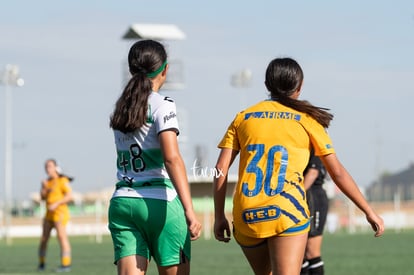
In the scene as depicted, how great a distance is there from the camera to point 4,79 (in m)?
55.4

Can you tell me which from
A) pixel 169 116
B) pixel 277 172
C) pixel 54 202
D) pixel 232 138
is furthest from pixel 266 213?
pixel 54 202

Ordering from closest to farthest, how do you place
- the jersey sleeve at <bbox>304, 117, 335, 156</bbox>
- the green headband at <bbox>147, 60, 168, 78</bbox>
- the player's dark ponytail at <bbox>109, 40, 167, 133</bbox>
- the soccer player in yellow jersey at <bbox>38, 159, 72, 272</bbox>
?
the player's dark ponytail at <bbox>109, 40, 167, 133</bbox>, the green headband at <bbox>147, 60, 168, 78</bbox>, the jersey sleeve at <bbox>304, 117, 335, 156</bbox>, the soccer player in yellow jersey at <bbox>38, 159, 72, 272</bbox>

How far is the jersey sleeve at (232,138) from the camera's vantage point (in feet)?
23.6

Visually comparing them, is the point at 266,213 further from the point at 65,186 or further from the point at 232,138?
the point at 65,186

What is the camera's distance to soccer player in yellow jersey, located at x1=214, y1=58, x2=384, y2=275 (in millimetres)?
6961

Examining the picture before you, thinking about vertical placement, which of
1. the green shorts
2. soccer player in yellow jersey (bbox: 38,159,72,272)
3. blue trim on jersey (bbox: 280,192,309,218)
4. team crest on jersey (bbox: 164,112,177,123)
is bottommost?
soccer player in yellow jersey (bbox: 38,159,72,272)

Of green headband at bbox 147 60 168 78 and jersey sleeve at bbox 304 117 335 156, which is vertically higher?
green headband at bbox 147 60 168 78

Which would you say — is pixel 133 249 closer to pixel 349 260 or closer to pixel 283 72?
pixel 283 72

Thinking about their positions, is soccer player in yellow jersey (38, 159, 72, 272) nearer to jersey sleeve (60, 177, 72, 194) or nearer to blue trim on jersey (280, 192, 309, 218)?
jersey sleeve (60, 177, 72, 194)

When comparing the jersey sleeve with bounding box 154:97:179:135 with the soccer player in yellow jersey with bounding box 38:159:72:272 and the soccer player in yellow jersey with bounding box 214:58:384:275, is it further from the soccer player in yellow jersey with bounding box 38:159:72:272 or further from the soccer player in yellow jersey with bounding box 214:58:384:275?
the soccer player in yellow jersey with bounding box 38:159:72:272

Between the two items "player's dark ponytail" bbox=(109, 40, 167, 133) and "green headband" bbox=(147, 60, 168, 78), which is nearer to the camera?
"player's dark ponytail" bbox=(109, 40, 167, 133)

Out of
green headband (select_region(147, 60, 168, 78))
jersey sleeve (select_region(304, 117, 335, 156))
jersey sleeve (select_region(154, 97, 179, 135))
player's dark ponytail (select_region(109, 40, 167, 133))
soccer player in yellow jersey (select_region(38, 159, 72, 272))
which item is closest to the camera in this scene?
jersey sleeve (select_region(154, 97, 179, 135))

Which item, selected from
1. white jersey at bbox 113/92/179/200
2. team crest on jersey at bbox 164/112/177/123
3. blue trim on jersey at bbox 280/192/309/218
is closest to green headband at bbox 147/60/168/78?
white jersey at bbox 113/92/179/200

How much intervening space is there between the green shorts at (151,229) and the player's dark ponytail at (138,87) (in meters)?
0.49
